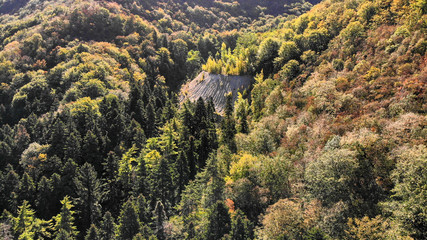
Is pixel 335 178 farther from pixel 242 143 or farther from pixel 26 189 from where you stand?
pixel 26 189

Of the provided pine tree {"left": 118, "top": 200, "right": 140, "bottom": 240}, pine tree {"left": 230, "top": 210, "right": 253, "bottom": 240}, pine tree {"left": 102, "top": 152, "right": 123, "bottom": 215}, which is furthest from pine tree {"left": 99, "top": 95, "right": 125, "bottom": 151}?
pine tree {"left": 230, "top": 210, "right": 253, "bottom": 240}

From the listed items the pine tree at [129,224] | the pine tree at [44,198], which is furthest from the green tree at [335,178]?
the pine tree at [44,198]

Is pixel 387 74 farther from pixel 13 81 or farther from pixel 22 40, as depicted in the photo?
pixel 22 40

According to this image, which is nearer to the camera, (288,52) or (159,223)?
(159,223)

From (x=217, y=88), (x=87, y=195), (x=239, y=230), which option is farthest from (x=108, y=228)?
(x=217, y=88)

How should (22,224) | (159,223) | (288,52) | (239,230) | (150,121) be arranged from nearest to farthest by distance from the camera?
(239,230)
(159,223)
(22,224)
(150,121)
(288,52)

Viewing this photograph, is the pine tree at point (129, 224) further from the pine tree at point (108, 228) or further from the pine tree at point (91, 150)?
the pine tree at point (91, 150)

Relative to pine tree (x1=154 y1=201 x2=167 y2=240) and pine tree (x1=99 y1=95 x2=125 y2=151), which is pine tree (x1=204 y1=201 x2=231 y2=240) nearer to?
pine tree (x1=154 y1=201 x2=167 y2=240)
